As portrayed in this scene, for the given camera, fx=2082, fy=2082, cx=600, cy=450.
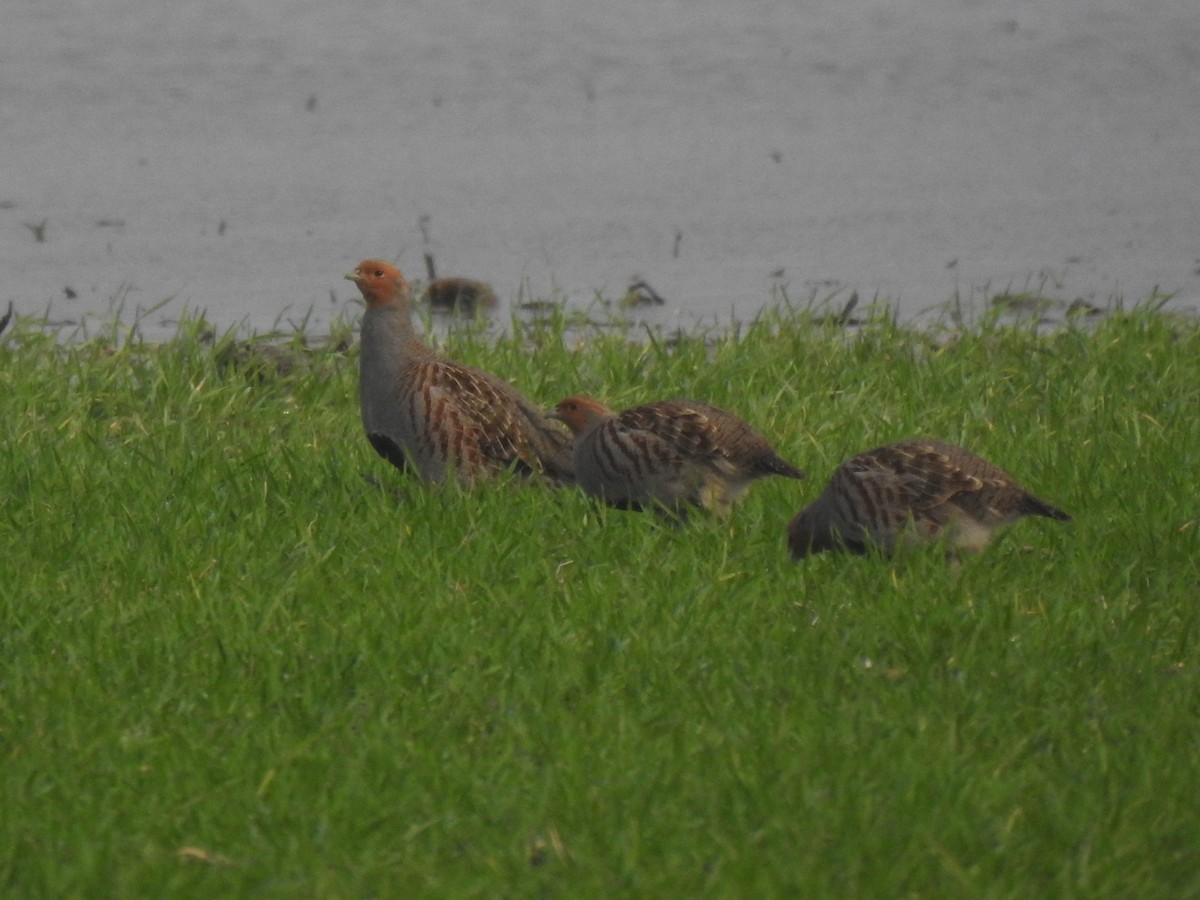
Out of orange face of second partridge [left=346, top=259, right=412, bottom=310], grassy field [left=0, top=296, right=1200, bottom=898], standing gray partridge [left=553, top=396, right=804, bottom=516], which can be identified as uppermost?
orange face of second partridge [left=346, top=259, right=412, bottom=310]

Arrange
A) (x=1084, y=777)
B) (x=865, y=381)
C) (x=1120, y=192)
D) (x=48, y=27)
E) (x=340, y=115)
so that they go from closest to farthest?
(x=1084, y=777) → (x=865, y=381) → (x=1120, y=192) → (x=340, y=115) → (x=48, y=27)

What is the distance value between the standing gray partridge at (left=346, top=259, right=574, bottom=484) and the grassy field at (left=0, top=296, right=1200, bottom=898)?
0.12 metres

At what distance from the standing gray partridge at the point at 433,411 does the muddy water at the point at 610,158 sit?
227 centimetres

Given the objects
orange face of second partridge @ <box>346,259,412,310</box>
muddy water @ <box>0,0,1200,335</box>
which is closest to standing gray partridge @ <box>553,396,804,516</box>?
orange face of second partridge @ <box>346,259,412,310</box>

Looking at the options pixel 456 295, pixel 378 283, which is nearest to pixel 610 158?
pixel 456 295

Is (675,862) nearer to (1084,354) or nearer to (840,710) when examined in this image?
(840,710)

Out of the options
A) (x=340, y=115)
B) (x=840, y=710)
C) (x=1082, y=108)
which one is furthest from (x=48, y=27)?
(x=840, y=710)

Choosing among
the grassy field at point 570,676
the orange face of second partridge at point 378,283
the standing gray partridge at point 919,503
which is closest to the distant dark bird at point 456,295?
the grassy field at point 570,676

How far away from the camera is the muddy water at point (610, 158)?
11.3m

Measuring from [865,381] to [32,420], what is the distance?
3280 mm

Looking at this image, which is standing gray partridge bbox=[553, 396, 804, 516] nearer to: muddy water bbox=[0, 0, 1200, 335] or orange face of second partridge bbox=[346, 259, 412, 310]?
orange face of second partridge bbox=[346, 259, 412, 310]

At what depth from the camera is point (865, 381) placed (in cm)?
847

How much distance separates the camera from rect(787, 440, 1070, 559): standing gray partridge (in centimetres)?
604

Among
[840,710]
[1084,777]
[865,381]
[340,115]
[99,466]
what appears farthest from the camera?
[340,115]
